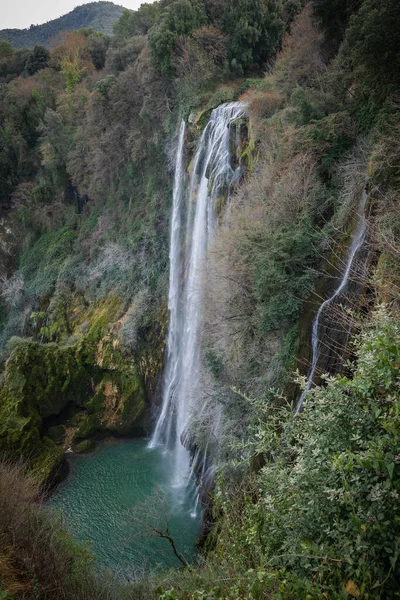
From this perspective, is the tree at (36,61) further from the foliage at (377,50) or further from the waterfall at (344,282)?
the waterfall at (344,282)

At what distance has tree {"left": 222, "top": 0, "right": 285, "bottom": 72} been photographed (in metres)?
19.5

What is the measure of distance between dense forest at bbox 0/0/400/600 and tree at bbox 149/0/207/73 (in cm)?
10

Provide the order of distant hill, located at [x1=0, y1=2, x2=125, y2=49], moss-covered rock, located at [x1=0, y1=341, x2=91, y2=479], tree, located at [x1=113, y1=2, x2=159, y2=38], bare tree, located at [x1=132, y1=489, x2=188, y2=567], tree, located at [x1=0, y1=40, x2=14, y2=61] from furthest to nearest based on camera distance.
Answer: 1. distant hill, located at [x1=0, y1=2, x2=125, y2=49]
2. tree, located at [x1=0, y1=40, x2=14, y2=61]
3. tree, located at [x1=113, y1=2, x2=159, y2=38]
4. moss-covered rock, located at [x1=0, y1=341, x2=91, y2=479]
5. bare tree, located at [x1=132, y1=489, x2=188, y2=567]

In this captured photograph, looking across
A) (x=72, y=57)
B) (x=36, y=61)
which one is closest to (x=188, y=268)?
(x=72, y=57)

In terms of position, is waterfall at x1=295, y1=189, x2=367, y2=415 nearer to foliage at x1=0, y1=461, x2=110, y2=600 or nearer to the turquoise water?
foliage at x1=0, y1=461, x2=110, y2=600

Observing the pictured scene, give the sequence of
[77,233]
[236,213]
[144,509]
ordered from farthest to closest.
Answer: [77,233], [144,509], [236,213]

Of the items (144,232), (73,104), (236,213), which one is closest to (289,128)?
(236,213)

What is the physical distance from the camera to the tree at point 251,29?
64.1 feet

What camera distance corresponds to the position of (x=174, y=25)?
19688 millimetres

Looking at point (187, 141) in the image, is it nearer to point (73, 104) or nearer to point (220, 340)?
point (220, 340)

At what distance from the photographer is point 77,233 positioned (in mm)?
28078

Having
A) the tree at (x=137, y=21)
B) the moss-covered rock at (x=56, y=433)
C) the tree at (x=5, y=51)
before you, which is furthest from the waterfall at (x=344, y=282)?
the tree at (x=5, y=51)

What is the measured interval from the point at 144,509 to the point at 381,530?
12629mm

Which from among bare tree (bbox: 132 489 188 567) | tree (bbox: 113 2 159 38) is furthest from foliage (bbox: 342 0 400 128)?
tree (bbox: 113 2 159 38)
